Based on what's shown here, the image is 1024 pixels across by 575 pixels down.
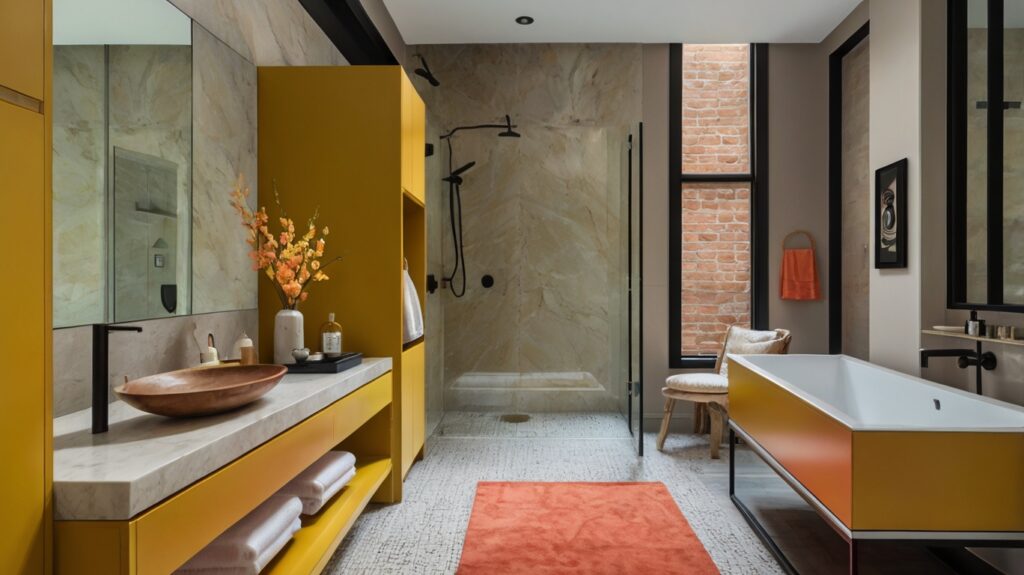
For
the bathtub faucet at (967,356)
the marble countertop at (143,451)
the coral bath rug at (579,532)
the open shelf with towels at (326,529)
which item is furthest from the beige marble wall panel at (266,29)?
the bathtub faucet at (967,356)

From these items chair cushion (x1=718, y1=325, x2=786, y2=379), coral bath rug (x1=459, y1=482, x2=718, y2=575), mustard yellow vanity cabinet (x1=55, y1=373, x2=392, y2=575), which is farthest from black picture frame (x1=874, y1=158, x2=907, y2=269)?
mustard yellow vanity cabinet (x1=55, y1=373, x2=392, y2=575)

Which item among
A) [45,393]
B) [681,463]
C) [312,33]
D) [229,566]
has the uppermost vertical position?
[312,33]

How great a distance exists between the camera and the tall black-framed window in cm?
447

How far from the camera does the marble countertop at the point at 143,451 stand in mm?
1073

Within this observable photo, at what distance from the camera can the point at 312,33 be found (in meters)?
3.06

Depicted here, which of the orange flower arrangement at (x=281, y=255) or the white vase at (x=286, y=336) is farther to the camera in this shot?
the white vase at (x=286, y=336)

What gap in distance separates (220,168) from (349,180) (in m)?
0.58

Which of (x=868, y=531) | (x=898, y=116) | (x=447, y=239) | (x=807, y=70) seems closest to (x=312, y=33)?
(x=447, y=239)

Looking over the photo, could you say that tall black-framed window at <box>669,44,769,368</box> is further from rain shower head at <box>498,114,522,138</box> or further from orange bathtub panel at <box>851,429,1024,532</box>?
orange bathtub panel at <box>851,429,1024,532</box>

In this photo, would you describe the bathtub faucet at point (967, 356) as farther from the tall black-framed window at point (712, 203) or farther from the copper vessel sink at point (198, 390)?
the copper vessel sink at point (198, 390)

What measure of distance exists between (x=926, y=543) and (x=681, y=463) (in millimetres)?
2013

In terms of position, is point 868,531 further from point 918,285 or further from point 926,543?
point 918,285

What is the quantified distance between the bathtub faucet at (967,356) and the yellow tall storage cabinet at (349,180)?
2.23 metres

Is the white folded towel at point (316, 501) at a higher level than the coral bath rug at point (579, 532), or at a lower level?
higher
